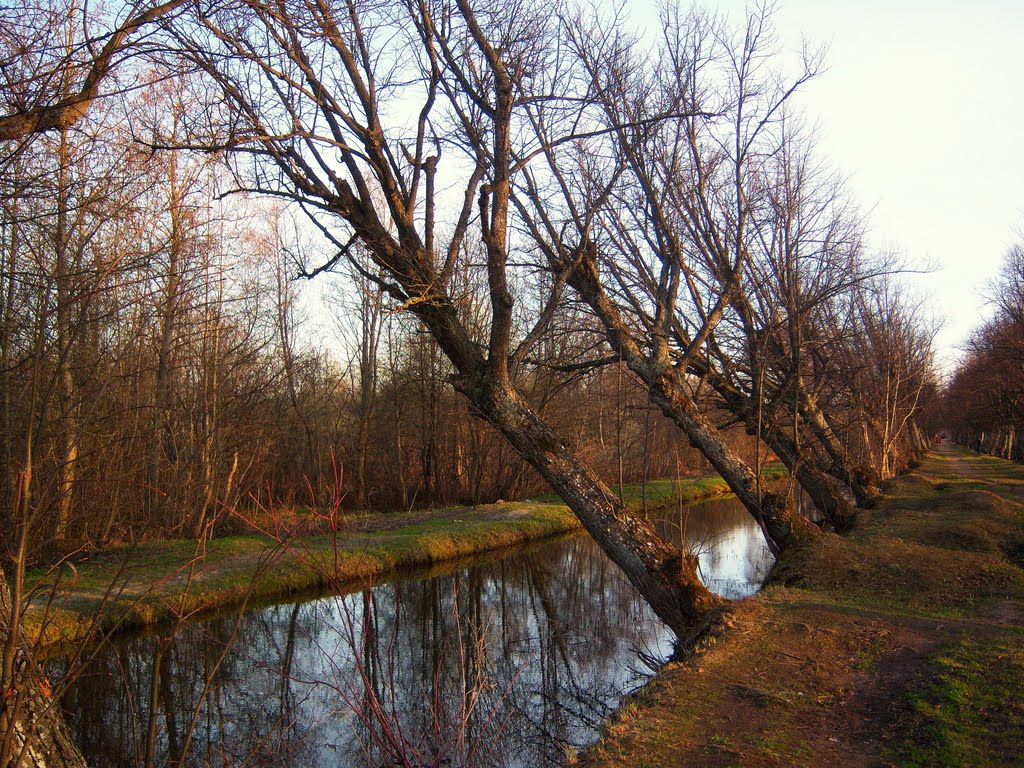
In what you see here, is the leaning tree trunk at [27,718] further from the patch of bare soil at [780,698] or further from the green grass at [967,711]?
the green grass at [967,711]

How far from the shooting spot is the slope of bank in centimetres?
432

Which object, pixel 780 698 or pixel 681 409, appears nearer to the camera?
pixel 780 698

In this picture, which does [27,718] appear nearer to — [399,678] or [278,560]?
[278,560]

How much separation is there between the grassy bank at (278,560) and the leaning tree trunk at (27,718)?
242cm

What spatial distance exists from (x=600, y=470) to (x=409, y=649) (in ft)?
58.5

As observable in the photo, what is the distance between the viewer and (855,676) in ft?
18.2

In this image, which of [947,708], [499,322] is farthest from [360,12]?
[947,708]

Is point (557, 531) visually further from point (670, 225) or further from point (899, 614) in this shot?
point (899, 614)

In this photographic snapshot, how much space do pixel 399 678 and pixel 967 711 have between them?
19.1 ft

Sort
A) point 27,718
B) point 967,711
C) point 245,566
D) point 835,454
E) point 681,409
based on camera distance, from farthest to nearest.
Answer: point 835,454
point 245,566
point 681,409
point 967,711
point 27,718

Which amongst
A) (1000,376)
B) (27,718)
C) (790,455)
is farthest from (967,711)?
(1000,376)

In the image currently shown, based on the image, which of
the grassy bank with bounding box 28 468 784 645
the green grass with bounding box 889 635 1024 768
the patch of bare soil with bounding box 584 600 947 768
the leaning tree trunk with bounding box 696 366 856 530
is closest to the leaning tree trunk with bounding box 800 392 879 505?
the leaning tree trunk with bounding box 696 366 856 530

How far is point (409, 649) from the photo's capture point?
955 cm

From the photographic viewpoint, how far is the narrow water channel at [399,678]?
5.51m
